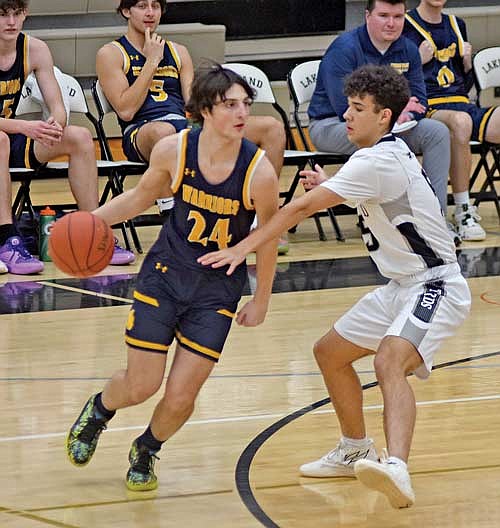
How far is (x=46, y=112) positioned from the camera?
27.6ft

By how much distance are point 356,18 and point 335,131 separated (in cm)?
467

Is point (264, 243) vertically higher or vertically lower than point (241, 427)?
higher

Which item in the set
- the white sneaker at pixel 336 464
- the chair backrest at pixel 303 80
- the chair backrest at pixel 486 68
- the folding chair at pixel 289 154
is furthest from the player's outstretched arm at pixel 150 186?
the chair backrest at pixel 486 68

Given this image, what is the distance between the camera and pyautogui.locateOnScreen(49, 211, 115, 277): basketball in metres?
4.16

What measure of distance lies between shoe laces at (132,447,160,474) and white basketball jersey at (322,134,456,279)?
1.01 meters

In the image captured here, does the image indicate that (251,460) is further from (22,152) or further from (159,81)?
(159,81)

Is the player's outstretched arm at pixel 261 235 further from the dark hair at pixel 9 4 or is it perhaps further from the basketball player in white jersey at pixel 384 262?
the dark hair at pixel 9 4

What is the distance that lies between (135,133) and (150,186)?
4.15 meters

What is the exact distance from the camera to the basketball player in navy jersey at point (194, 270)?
13.3ft

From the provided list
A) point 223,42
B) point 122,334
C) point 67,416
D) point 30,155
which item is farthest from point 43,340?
point 223,42

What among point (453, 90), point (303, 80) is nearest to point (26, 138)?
point (303, 80)

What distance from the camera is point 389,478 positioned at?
3.60 m

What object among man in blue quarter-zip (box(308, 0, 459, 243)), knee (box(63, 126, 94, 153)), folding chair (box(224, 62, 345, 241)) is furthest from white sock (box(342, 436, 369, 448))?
folding chair (box(224, 62, 345, 241))

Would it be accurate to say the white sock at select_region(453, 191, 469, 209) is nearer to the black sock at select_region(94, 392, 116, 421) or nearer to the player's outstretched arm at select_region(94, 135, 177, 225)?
the player's outstretched arm at select_region(94, 135, 177, 225)
